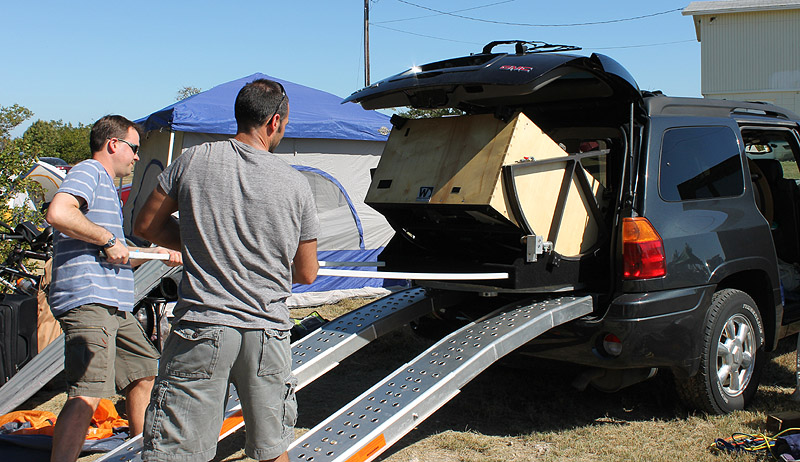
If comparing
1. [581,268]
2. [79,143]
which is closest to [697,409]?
[581,268]

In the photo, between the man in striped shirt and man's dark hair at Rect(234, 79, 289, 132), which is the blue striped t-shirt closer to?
the man in striped shirt

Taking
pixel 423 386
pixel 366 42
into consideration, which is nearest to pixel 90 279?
pixel 423 386

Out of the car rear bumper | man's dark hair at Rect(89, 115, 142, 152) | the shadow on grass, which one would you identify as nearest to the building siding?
the shadow on grass

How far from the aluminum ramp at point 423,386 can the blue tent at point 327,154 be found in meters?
4.86

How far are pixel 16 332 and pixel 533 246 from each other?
3908mm

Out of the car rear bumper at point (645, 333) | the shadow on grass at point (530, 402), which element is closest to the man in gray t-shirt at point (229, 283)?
the shadow on grass at point (530, 402)

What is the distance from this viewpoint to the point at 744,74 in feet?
91.9

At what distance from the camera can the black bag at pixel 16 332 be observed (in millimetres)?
5008

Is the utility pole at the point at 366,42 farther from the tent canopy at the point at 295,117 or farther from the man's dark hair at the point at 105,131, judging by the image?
the man's dark hair at the point at 105,131

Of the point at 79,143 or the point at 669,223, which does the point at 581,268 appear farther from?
the point at 79,143

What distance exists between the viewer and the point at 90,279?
11.2 ft

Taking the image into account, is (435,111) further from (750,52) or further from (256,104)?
(750,52)

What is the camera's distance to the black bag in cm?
501

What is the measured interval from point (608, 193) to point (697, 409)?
1.45 metres
